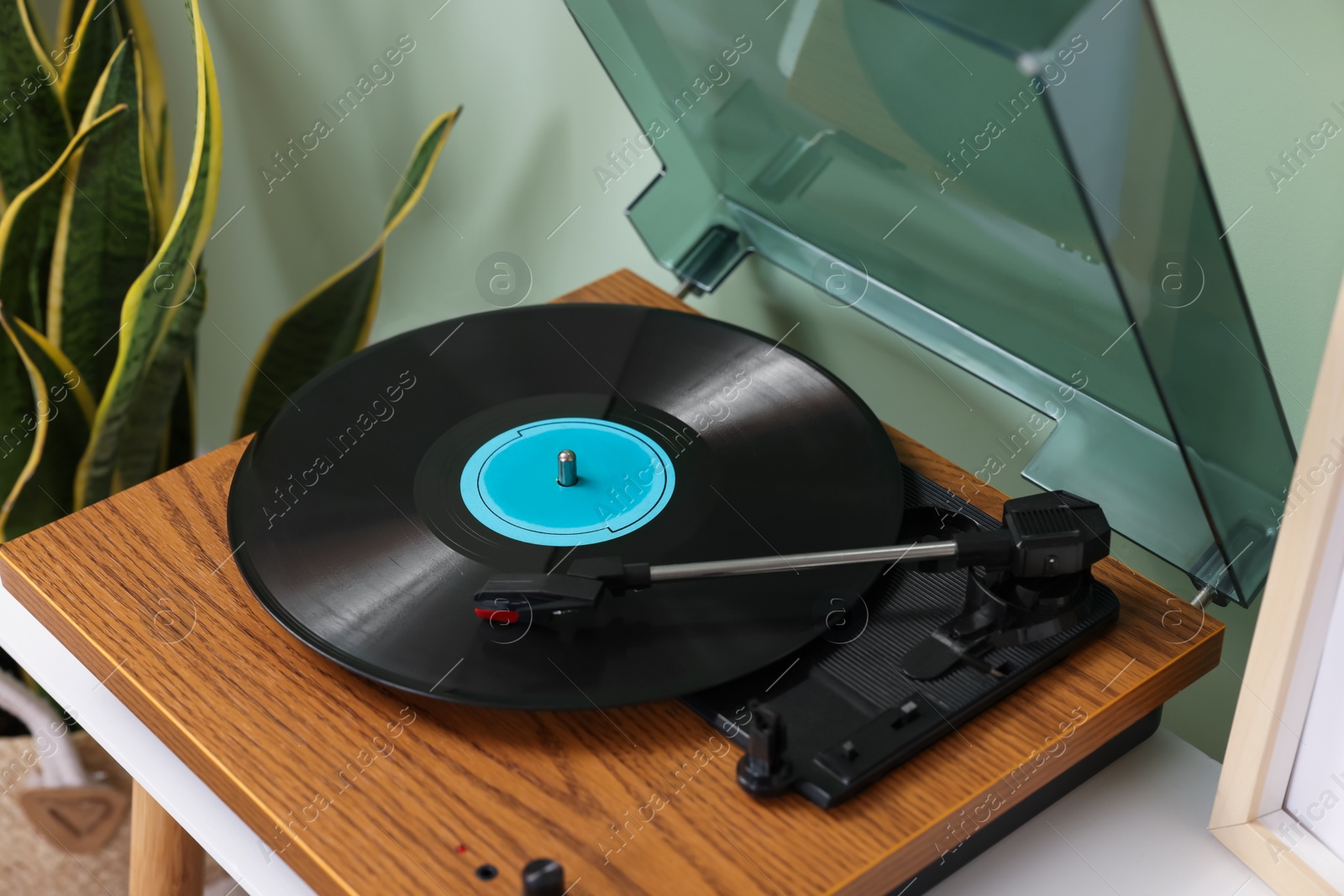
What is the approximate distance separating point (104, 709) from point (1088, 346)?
79cm

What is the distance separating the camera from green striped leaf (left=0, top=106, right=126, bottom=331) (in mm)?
1376

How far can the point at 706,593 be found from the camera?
2.76 ft

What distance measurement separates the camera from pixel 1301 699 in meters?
0.76

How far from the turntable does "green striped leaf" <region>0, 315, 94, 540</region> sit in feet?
1.61

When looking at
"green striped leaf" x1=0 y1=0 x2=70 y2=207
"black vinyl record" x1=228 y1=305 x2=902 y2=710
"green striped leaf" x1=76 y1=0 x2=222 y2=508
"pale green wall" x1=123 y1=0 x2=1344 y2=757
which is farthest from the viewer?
"green striped leaf" x1=0 y1=0 x2=70 y2=207

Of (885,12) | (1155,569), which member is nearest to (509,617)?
(885,12)

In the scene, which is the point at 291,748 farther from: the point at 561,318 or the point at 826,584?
the point at 561,318

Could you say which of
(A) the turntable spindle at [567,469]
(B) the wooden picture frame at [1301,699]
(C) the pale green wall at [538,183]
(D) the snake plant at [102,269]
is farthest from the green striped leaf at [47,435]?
(B) the wooden picture frame at [1301,699]

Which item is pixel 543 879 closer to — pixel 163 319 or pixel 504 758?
pixel 504 758

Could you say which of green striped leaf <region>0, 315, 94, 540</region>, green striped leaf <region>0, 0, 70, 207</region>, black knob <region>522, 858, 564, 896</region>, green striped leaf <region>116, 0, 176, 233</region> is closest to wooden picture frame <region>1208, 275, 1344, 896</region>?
black knob <region>522, 858, 564, 896</region>

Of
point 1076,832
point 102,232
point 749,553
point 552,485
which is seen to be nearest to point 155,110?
point 102,232

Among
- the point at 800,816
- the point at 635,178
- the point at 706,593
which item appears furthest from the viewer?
the point at 635,178

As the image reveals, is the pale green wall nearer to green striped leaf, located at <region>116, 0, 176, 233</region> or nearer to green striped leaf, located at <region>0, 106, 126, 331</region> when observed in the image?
green striped leaf, located at <region>116, 0, 176, 233</region>

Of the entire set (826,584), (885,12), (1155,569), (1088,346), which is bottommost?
(1155,569)
